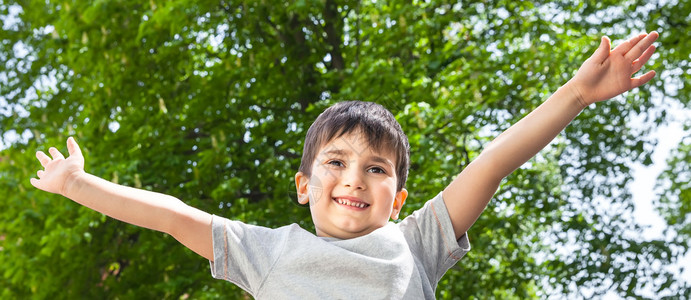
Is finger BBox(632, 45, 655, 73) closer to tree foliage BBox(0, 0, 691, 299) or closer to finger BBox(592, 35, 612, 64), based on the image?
finger BBox(592, 35, 612, 64)

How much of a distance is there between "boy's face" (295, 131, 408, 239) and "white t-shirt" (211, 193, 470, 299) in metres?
0.05

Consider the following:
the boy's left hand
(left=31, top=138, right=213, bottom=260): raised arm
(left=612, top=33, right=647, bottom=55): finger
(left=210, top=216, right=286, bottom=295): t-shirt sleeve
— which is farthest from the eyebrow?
(left=612, top=33, right=647, bottom=55): finger

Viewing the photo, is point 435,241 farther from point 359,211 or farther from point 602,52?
point 602,52

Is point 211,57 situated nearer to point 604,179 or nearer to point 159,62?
point 159,62

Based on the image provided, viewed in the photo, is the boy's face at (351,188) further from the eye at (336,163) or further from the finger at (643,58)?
the finger at (643,58)

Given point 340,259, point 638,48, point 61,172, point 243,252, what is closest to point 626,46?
point 638,48

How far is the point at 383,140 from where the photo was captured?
2.03m

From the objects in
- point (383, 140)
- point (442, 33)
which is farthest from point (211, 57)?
point (383, 140)

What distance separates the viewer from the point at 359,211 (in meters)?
1.95

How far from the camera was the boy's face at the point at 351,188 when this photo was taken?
1953 mm

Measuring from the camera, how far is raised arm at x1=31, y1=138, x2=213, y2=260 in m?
1.87

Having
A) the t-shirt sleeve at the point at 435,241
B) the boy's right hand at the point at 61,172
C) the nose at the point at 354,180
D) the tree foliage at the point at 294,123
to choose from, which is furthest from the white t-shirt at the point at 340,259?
the tree foliage at the point at 294,123

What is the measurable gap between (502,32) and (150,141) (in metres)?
3.71

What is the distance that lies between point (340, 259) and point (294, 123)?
21.2ft
